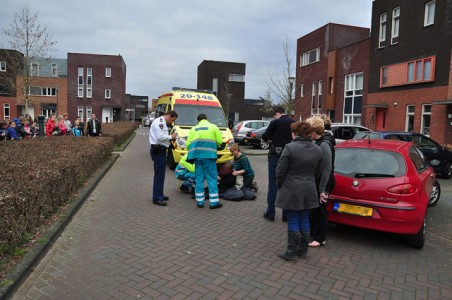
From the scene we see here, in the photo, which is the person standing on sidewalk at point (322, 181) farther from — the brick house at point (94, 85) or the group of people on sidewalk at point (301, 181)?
the brick house at point (94, 85)

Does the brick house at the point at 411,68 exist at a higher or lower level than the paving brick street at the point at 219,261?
higher

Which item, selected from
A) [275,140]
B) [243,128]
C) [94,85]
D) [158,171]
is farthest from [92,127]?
[94,85]

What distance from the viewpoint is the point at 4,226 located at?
3.92 m

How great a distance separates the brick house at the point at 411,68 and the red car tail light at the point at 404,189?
13.5 metres

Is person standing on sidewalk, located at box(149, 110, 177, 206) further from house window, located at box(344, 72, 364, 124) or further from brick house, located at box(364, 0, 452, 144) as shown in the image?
house window, located at box(344, 72, 364, 124)

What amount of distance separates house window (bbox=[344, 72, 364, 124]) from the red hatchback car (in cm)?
2146

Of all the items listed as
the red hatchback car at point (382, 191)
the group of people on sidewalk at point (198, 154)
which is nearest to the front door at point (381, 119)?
the group of people on sidewalk at point (198, 154)

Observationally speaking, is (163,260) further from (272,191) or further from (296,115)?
(296,115)

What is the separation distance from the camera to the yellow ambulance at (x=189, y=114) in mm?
10709

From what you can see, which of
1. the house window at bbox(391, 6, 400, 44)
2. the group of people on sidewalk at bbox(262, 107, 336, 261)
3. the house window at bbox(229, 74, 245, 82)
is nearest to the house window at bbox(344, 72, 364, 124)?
the house window at bbox(391, 6, 400, 44)

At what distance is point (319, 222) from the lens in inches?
197

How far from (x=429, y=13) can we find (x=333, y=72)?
1052 centimetres

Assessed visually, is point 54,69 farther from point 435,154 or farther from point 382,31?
point 435,154

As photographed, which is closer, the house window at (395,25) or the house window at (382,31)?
the house window at (395,25)
